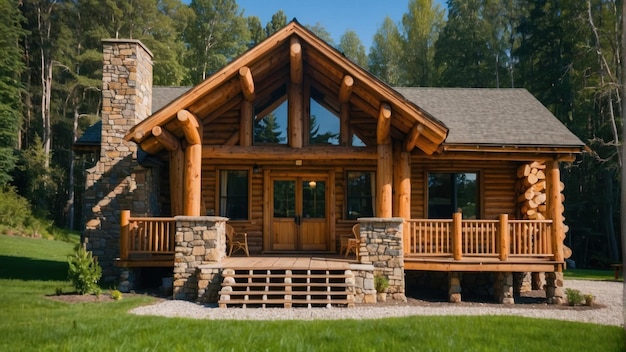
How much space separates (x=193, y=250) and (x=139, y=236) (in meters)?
1.52

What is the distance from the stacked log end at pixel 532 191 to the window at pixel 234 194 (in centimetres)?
730

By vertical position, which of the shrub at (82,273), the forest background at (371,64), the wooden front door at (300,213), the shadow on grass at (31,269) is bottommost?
the shadow on grass at (31,269)

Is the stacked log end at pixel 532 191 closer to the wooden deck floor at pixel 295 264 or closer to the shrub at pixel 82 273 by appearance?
the wooden deck floor at pixel 295 264

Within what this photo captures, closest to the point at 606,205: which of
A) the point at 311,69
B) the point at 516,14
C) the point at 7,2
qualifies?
the point at 516,14

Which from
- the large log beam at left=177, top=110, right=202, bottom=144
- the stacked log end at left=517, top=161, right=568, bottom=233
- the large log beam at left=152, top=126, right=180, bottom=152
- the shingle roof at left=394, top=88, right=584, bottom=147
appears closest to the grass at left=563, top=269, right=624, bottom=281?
the stacked log end at left=517, top=161, right=568, bottom=233

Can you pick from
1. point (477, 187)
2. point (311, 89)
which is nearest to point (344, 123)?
point (311, 89)

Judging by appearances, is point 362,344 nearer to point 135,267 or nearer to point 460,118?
point 135,267

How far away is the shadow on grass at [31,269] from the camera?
11.8 m

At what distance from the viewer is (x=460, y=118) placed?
12.7m

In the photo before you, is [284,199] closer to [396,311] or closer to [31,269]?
[396,311]

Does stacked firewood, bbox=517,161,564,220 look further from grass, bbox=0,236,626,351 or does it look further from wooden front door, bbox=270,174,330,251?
wooden front door, bbox=270,174,330,251

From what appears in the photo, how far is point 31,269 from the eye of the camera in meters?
13.2

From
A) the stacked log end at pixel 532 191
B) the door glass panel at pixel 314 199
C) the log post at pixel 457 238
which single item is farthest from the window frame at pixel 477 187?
the door glass panel at pixel 314 199

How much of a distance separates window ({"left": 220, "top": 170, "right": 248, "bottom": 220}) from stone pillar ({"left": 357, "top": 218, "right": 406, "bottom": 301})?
4151mm
